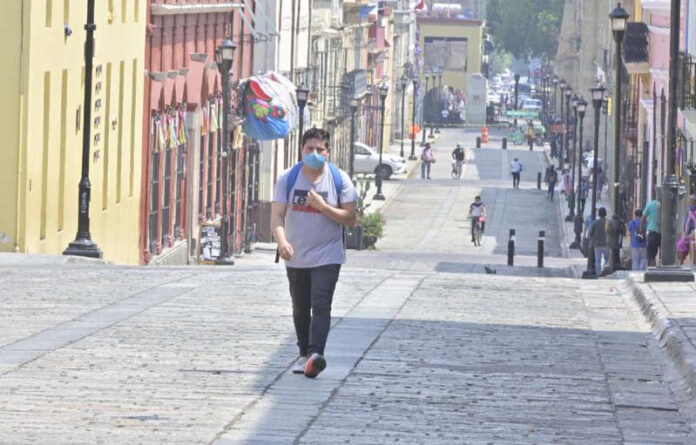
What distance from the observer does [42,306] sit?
18.1 metres

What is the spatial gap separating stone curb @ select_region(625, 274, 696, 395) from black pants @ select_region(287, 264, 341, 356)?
96.9 inches

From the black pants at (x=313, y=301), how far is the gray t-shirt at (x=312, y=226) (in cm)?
7

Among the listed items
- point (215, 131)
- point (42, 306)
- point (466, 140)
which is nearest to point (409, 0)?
point (466, 140)

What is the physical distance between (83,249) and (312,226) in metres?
15.7

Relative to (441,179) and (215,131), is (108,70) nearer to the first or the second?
(215,131)

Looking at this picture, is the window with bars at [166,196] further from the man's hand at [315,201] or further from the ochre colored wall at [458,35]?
the ochre colored wall at [458,35]

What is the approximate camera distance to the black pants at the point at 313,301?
13.4 m

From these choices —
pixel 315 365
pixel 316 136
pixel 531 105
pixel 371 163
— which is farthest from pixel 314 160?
pixel 531 105

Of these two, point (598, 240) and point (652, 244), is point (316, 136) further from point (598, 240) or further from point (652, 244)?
point (598, 240)

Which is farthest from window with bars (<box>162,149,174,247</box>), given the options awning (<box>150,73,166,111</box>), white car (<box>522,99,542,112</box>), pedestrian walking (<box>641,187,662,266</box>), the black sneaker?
white car (<box>522,99,542,112</box>)

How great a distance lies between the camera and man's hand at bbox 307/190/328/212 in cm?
1327

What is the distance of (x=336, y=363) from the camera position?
1430 cm

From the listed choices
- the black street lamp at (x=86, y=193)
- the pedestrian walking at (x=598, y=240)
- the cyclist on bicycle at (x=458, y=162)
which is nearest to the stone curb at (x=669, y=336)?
the black street lamp at (x=86, y=193)

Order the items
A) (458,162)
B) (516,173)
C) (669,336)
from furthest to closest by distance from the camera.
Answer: (458,162) → (516,173) → (669,336)
